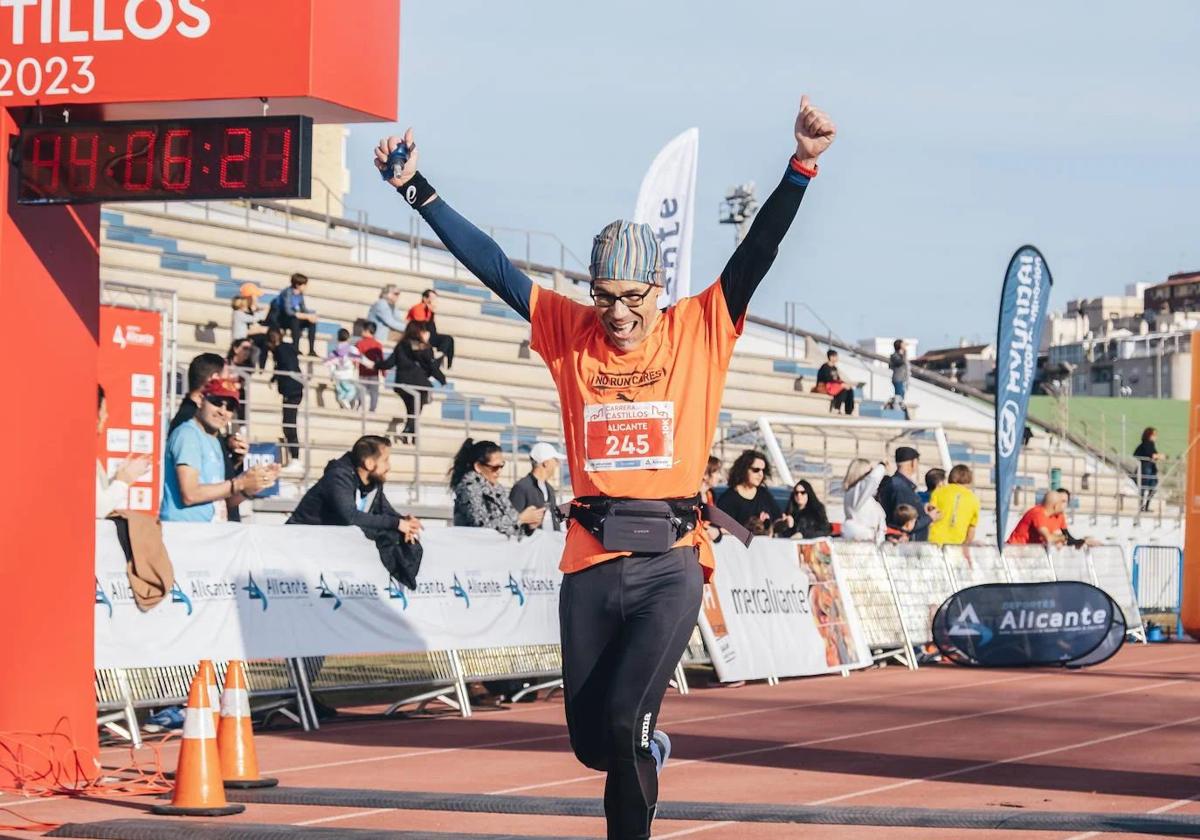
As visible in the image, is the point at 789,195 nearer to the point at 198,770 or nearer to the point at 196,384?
the point at 198,770

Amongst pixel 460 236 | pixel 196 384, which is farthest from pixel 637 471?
pixel 196 384

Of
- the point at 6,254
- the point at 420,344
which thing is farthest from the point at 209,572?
the point at 420,344

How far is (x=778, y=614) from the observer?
52.7ft

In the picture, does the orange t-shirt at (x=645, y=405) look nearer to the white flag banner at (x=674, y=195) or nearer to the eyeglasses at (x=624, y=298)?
the eyeglasses at (x=624, y=298)

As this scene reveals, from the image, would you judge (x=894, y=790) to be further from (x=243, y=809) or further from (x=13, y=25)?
(x=13, y=25)

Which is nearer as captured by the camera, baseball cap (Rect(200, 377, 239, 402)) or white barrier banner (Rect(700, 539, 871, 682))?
white barrier banner (Rect(700, 539, 871, 682))

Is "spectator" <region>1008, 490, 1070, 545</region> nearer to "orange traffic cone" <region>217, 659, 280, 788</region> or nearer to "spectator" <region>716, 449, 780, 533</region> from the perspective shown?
"spectator" <region>716, 449, 780, 533</region>

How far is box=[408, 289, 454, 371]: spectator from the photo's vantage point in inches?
1019

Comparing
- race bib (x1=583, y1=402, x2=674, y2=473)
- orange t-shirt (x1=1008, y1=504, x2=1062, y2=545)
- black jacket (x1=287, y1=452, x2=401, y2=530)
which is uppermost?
race bib (x1=583, y1=402, x2=674, y2=473)

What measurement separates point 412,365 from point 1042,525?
26.2ft

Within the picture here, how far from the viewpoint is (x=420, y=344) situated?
79.8 feet

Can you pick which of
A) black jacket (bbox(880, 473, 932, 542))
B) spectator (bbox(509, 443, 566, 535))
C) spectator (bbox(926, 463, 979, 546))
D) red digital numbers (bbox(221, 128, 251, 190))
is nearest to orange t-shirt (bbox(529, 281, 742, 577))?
red digital numbers (bbox(221, 128, 251, 190))

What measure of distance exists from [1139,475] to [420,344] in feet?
52.4

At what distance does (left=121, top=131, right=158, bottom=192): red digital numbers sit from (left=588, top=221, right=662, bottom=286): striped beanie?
343 centimetres
